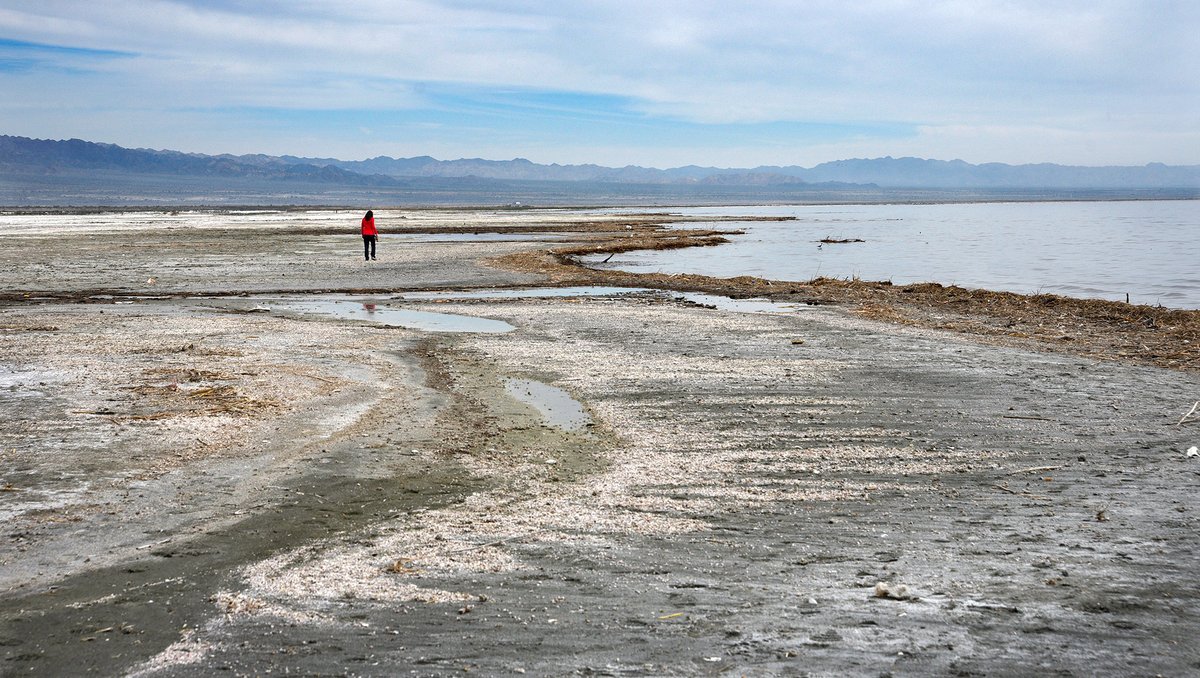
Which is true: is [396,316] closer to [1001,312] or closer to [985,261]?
[1001,312]

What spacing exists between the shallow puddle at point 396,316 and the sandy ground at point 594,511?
10.4ft

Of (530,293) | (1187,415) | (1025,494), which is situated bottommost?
(1025,494)

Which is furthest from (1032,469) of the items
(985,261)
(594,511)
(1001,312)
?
(985,261)

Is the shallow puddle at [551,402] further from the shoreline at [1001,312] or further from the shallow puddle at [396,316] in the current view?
the shoreline at [1001,312]

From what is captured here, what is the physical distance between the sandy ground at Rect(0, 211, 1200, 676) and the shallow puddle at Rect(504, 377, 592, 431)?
0.17 m

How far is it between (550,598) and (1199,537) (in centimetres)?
507

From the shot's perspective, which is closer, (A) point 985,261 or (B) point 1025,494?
(B) point 1025,494

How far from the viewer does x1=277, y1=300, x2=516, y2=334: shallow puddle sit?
66.1 ft

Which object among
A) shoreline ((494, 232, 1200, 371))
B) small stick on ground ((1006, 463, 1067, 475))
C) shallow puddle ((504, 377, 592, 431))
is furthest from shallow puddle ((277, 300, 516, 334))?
small stick on ground ((1006, 463, 1067, 475))

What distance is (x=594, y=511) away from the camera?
7957mm

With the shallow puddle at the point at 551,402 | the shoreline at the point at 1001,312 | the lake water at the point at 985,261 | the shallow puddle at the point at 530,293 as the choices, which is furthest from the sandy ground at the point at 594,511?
the lake water at the point at 985,261

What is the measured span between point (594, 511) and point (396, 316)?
1502 cm

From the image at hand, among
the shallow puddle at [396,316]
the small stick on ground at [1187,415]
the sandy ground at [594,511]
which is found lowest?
the sandy ground at [594,511]

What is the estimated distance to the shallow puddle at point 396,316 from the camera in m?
20.1
